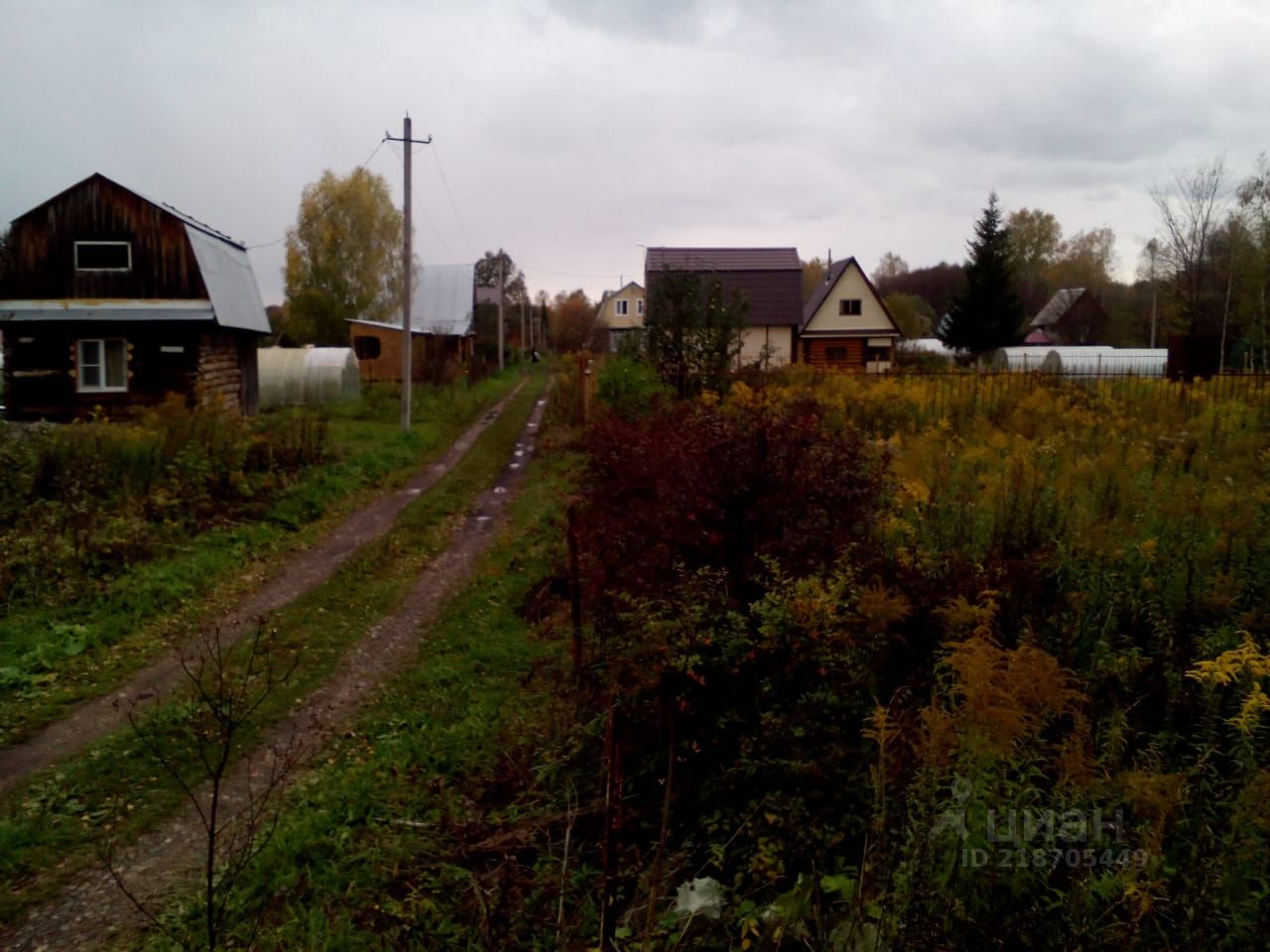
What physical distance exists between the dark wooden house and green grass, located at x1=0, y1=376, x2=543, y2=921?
1129 centimetres

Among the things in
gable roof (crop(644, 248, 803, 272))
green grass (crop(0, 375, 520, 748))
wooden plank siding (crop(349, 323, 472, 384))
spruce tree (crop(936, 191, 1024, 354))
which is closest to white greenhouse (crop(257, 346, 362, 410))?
wooden plank siding (crop(349, 323, 472, 384))

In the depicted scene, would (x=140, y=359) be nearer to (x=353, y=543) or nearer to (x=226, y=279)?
(x=226, y=279)

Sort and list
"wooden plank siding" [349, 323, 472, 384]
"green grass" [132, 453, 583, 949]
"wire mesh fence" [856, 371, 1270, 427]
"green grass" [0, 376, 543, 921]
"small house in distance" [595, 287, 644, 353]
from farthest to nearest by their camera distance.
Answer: "small house in distance" [595, 287, 644, 353]
"wooden plank siding" [349, 323, 472, 384]
"wire mesh fence" [856, 371, 1270, 427]
"green grass" [0, 376, 543, 921]
"green grass" [132, 453, 583, 949]

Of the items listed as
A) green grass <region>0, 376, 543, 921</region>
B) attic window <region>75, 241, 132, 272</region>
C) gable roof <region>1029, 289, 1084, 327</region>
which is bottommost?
green grass <region>0, 376, 543, 921</region>

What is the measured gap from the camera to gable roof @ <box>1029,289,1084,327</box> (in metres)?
68.9

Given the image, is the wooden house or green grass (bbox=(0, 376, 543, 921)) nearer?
green grass (bbox=(0, 376, 543, 921))

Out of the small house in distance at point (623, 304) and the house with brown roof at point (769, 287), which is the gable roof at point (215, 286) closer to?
the house with brown roof at point (769, 287)

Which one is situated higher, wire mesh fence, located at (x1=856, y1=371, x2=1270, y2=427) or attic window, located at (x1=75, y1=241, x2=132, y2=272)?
attic window, located at (x1=75, y1=241, x2=132, y2=272)

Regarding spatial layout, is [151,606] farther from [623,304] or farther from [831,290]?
[623,304]

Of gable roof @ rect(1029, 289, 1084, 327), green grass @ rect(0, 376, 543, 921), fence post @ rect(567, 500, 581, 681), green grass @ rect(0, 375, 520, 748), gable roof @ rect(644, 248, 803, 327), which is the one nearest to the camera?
green grass @ rect(0, 376, 543, 921)

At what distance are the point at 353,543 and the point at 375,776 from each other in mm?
6843

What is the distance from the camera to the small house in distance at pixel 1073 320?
64.7 metres

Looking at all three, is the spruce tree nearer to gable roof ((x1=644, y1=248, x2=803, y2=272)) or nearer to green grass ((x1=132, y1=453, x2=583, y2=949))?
gable roof ((x1=644, y1=248, x2=803, y2=272))

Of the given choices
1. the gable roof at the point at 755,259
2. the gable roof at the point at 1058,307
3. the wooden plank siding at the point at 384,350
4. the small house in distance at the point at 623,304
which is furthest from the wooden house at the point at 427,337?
the gable roof at the point at 1058,307
